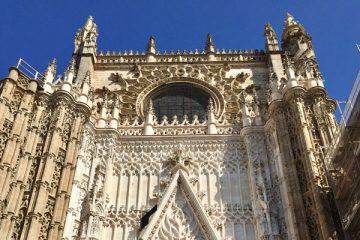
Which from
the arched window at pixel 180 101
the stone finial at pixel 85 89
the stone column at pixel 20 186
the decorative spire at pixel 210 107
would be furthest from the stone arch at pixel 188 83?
the stone column at pixel 20 186

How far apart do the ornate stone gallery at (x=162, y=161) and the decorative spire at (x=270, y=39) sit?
1.71 m

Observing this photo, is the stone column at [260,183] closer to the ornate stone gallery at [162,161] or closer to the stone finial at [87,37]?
the ornate stone gallery at [162,161]

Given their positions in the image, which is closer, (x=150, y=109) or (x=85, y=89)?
(x=85, y=89)

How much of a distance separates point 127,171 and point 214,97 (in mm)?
5555

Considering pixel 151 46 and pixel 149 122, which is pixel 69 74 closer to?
pixel 149 122

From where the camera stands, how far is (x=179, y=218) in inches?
611

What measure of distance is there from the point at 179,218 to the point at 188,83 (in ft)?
24.9

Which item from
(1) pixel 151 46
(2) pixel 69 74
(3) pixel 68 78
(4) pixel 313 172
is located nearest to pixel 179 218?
(4) pixel 313 172

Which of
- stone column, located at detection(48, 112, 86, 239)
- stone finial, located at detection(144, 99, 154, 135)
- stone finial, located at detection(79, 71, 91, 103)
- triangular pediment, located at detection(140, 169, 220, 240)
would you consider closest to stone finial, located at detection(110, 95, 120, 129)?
stone finial, located at detection(144, 99, 154, 135)

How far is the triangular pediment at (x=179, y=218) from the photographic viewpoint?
15.0 meters

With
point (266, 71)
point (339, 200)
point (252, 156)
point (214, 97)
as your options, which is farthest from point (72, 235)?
point (266, 71)

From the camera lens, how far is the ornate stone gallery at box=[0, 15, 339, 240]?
1397cm

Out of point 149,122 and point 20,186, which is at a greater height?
point 149,122

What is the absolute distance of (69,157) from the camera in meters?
15.5
